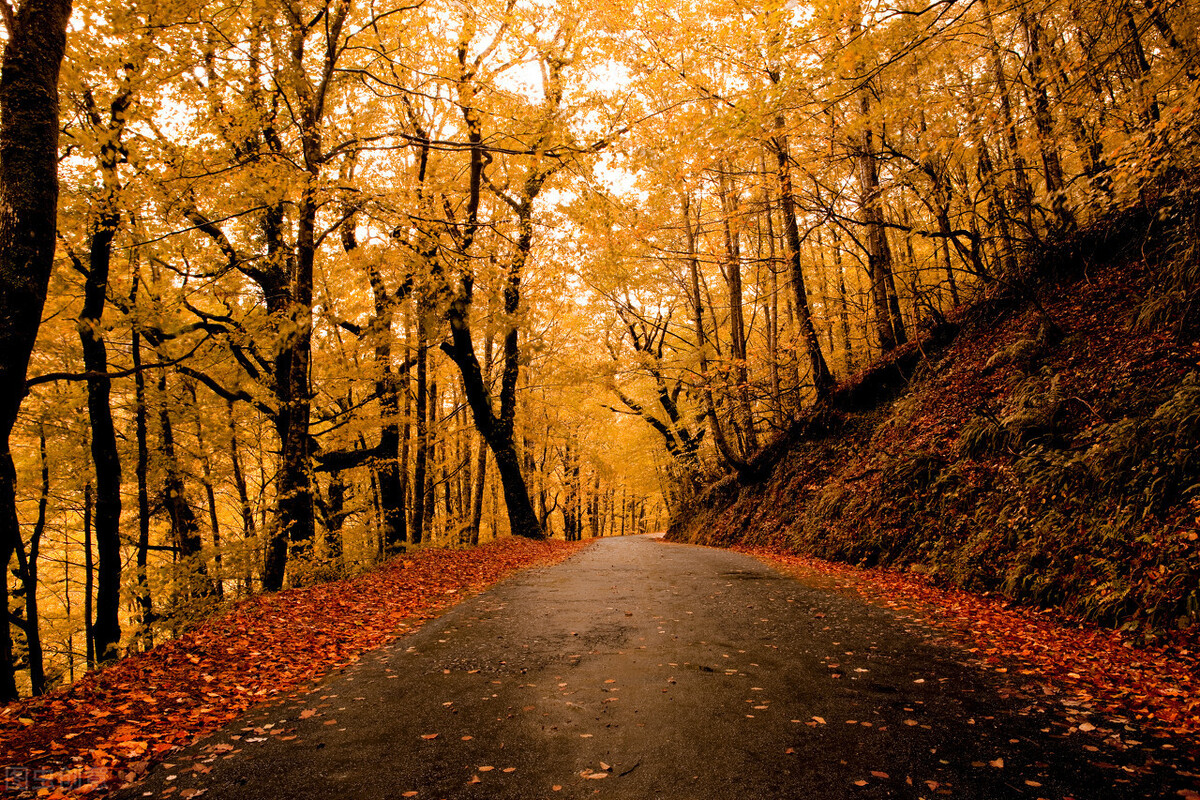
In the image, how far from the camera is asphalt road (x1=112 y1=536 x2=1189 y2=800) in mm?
3010

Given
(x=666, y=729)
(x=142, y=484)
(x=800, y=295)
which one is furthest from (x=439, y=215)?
(x=666, y=729)

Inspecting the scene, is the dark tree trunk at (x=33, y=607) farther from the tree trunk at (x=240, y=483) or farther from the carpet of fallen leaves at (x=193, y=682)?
the carpet of fallen leaves at (x=193, y=682)

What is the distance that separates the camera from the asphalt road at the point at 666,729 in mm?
3010

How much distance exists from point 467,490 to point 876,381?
18.3 meters

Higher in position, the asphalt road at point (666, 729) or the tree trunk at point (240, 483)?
the tree trunk at point (240, 483)

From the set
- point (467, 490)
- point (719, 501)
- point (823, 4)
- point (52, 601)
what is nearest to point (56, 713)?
point (823, 4)

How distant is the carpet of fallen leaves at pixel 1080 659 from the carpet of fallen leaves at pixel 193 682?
19.3 feet

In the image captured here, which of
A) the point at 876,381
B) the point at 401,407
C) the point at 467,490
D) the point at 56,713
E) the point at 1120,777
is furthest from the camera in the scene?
the point at 467,490

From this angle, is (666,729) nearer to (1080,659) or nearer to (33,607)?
(1080,659)

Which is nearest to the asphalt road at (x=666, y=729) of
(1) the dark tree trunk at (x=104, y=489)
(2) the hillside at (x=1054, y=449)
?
(2) the hillside at (x=1054, y=449)

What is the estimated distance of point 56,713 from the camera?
4.12 meters

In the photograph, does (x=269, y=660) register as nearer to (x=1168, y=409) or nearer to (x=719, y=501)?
(x=1168, y=409)

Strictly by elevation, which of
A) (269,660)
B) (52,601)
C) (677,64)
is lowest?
(52,601)

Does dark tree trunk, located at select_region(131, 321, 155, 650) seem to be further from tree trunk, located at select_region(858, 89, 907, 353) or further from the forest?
tree trunk, located at select_region(858, 89, 907, 353)
